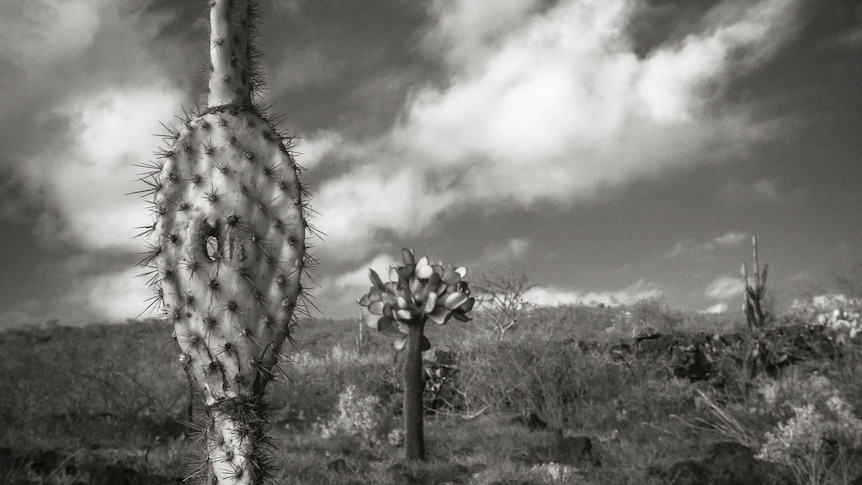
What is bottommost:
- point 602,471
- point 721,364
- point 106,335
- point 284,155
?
point 602,471

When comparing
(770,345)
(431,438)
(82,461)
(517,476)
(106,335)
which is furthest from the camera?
(106,335)

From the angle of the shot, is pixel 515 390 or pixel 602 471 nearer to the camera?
pixel 602 471

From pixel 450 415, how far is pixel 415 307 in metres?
3.22

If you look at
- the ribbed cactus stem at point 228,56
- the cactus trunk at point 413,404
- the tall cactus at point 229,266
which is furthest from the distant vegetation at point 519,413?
the ribbed cactus stem at point 228,56

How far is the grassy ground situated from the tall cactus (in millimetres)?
1525

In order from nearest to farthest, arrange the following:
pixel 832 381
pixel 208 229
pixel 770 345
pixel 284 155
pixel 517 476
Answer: pixel 208 229 → pixel 284 155 → pixel 517 476 → pixel 832 381 → pixel 770 345

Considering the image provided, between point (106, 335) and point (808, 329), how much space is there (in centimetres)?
2257

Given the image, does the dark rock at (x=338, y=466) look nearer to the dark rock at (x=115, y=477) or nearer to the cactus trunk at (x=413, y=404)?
the cactus trunk at (x=413, y=404)

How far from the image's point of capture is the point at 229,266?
2408 mm

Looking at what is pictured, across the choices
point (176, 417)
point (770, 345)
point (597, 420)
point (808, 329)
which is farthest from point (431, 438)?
point (808, 329)

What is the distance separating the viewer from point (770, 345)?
7.84 m

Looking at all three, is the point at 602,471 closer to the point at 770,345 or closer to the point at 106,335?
the point at 770,345

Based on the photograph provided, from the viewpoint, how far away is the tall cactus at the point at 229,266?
7.89 feet

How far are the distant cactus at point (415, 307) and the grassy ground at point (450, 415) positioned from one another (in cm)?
37
